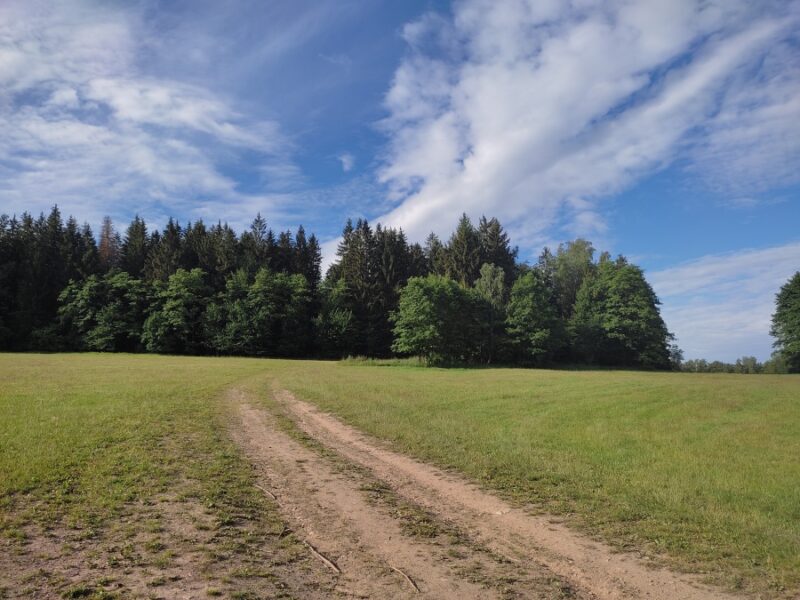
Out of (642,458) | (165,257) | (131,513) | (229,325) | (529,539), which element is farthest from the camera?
(165,257)

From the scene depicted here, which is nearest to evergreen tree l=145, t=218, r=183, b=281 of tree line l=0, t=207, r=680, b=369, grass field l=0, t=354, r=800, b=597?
tree line l=0, t=207, r=680, b=369

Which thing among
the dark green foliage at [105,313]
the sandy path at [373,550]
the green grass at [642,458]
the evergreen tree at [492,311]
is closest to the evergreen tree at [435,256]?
the evergreen tree at [492,311]

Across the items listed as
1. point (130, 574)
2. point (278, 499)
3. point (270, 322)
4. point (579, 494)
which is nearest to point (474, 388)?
point (579, 494)

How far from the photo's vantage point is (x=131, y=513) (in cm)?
709

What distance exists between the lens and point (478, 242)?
300 ft

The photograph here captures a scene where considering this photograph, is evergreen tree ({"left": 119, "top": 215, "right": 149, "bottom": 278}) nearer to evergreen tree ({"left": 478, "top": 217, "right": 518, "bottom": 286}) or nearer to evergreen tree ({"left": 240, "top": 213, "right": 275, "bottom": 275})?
evergreen tree ({"left": 240, "top": 213, "right": 275, "bottom": 275})

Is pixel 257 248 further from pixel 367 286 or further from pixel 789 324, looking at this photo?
pixel 789 324

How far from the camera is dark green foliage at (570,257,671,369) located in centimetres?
7356

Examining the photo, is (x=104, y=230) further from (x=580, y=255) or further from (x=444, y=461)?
(x=444, y=461)

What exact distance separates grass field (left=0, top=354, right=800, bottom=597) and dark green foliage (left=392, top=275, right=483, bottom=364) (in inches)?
1615

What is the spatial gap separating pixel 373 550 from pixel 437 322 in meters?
57.4

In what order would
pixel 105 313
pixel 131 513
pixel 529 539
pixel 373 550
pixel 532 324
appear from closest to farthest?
pixel 373 550, pixel 529 539, pixel 131 513, pixel 532 324, pixel 105 313

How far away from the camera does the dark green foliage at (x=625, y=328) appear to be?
73.6m

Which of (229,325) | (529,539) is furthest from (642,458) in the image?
(229,325)
